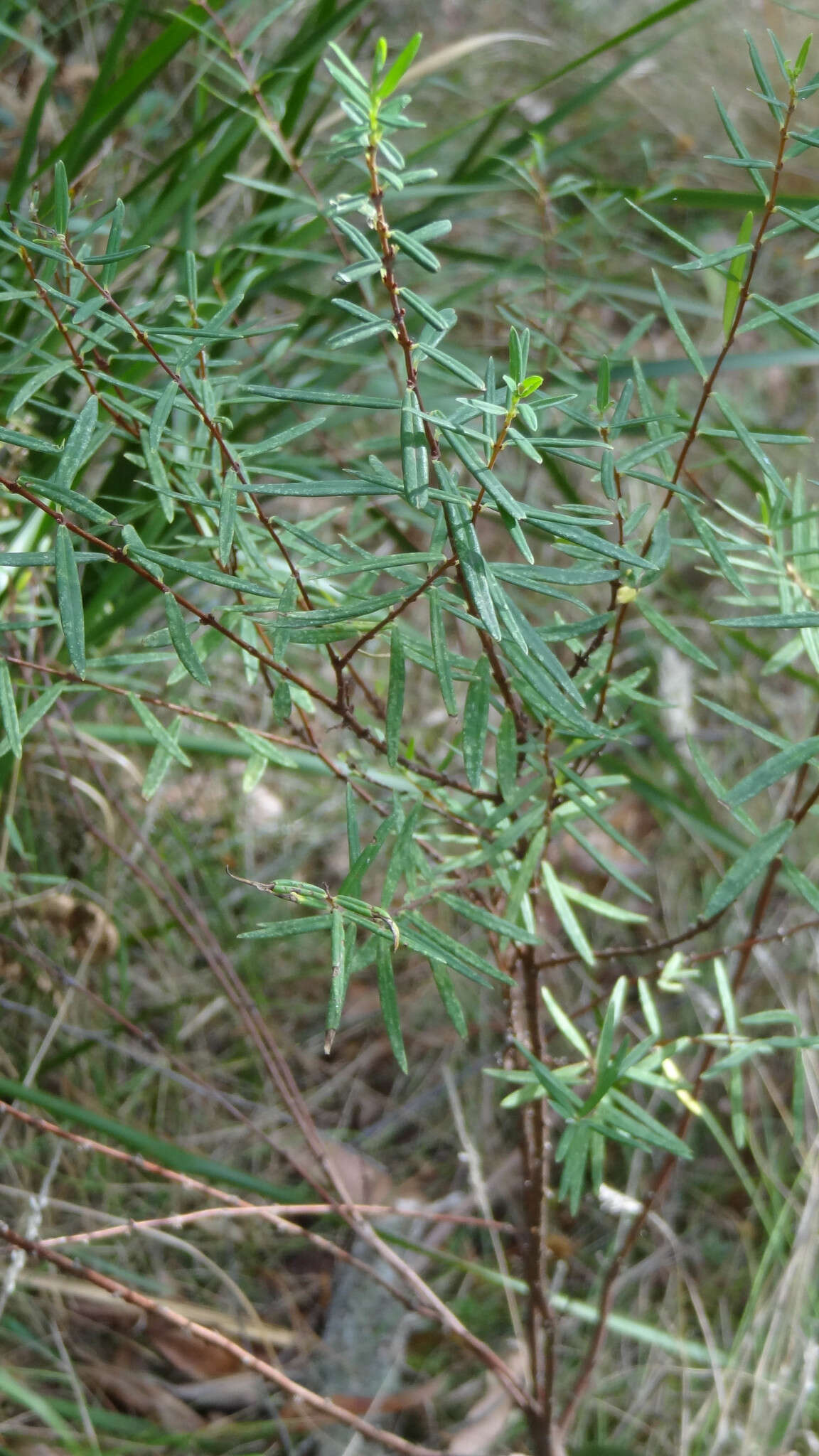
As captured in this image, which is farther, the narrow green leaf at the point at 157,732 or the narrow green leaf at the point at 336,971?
the narrow green leaf at the point at 157,732

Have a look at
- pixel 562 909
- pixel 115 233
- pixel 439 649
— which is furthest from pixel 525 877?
pixel 115 233

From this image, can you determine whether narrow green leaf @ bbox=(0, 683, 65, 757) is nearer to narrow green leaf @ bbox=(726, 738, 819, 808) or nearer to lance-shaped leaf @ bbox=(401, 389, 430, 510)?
lance-shaped leaf @ bbox=(401, 389, 430, 510)

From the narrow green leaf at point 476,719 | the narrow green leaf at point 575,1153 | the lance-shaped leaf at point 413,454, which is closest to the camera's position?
the lance-shaped leaf at point 413,454

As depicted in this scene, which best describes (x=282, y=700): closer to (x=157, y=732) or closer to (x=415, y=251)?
(x=157, y=732)

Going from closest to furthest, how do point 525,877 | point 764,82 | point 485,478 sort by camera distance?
1. point 485,478
2. point 764,82
3. point 525,877

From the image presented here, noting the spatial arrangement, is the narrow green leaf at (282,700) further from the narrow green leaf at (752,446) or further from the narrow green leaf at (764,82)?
the narrow green leaf at (764,82)

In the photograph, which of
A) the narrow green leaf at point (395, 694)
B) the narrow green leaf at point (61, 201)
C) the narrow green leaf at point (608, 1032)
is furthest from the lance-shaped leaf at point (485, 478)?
the narrow green leaf at point (608, 1032)

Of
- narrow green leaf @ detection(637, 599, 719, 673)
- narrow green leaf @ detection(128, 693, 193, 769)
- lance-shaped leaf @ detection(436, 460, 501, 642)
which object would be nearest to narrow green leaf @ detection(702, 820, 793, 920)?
narrow green leaf @ detection(637, 599, 719, 673)
